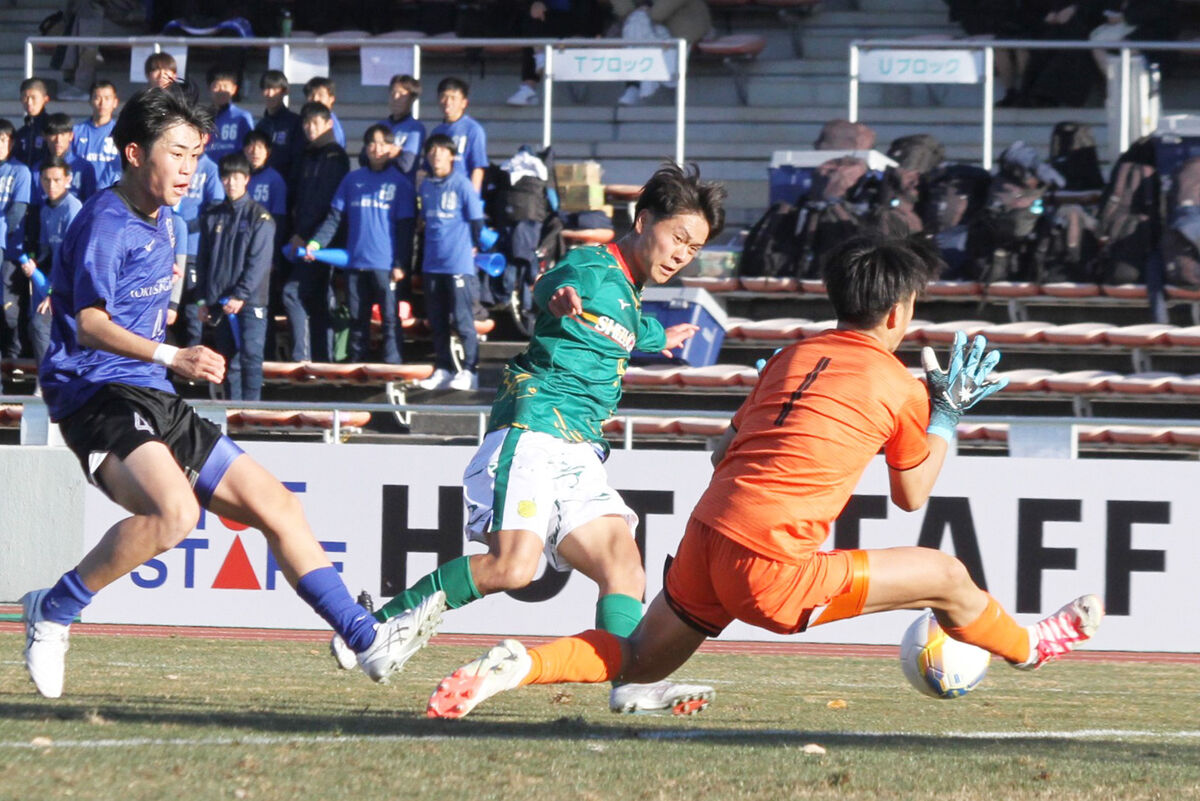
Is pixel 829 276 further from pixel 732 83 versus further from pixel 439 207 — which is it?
pixel 732 83

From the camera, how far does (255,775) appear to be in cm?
437

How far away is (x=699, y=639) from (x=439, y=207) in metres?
8.22

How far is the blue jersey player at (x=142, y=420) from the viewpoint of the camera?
5.48 m

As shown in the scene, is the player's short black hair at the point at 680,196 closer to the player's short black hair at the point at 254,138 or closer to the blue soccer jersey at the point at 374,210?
the blue soccer jersey at the point at 374,210

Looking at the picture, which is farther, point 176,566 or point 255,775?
point 176,566

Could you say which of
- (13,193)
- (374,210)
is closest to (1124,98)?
(374,210)

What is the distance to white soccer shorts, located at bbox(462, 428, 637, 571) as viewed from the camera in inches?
227

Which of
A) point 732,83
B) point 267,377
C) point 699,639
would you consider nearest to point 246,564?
point 267,377

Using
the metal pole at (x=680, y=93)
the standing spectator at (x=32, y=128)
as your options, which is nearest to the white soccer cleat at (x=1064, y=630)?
the metal pole at (x=680, y=93)

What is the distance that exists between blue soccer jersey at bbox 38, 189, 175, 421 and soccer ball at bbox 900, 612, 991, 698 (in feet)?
8.73

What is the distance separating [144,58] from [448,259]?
15.8 feet

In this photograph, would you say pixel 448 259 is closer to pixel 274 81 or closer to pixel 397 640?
pixel 274 81

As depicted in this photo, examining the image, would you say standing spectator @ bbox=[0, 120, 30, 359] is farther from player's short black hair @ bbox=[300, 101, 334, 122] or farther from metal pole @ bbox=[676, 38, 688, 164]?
metal pole @ bbox=[676, 38, 688, 164]

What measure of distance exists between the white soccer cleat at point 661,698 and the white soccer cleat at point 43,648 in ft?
6.26
